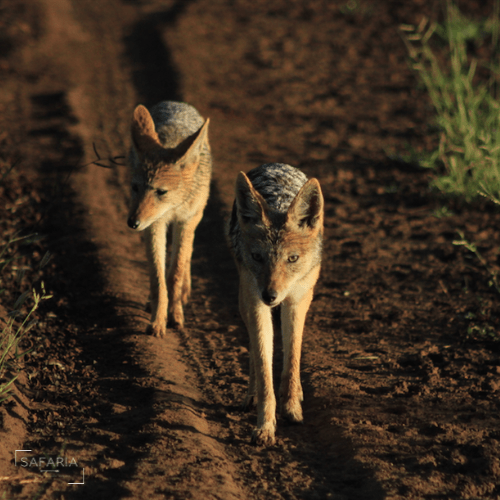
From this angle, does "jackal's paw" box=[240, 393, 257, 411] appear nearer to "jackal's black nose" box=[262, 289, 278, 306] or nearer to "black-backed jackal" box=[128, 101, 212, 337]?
"jackal's black nose" box=[262, 289, 278, 306]

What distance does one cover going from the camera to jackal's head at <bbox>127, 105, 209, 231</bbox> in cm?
543

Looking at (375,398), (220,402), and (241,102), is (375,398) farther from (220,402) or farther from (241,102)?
(241,102)

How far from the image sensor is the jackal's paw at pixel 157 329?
550 cm

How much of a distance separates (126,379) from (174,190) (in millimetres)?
1805

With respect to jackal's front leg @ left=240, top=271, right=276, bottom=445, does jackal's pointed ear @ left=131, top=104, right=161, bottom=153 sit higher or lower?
higher

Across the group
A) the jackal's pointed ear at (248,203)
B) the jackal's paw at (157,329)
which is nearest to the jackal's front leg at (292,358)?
the jackal's pointed ear at (248,203)

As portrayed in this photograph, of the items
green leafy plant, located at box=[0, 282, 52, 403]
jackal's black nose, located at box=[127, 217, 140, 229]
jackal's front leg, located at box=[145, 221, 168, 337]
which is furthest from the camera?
jackal's front leg, located at box=[145, 221, 168, 337]

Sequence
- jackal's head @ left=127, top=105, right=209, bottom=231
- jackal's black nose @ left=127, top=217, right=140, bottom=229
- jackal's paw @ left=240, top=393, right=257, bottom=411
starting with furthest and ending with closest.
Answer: jackal's head @ left=127, top=105, right=209, bottom=231, jackal's black nose @ left=127, top=217, right=140, bottom=229, jackal's paw @ left=240, top=393, right=257, bottom=411

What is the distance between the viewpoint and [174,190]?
562cm

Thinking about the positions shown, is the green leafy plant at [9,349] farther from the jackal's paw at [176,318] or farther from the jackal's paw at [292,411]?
the jackal's paw at [292,411]

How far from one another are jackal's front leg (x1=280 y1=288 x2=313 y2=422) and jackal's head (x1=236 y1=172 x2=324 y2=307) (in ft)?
0.35

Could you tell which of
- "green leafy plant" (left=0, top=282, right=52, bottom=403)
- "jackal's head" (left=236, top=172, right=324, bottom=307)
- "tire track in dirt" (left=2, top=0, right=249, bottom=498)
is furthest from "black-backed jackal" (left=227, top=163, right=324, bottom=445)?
"green leafy plant" (left=0, top=282, right=52, bottom=403)

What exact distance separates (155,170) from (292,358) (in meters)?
2.25

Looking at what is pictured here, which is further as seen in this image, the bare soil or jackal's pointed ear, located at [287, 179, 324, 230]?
jackal's pointed ear, located at [287, 179, 324, 230]
